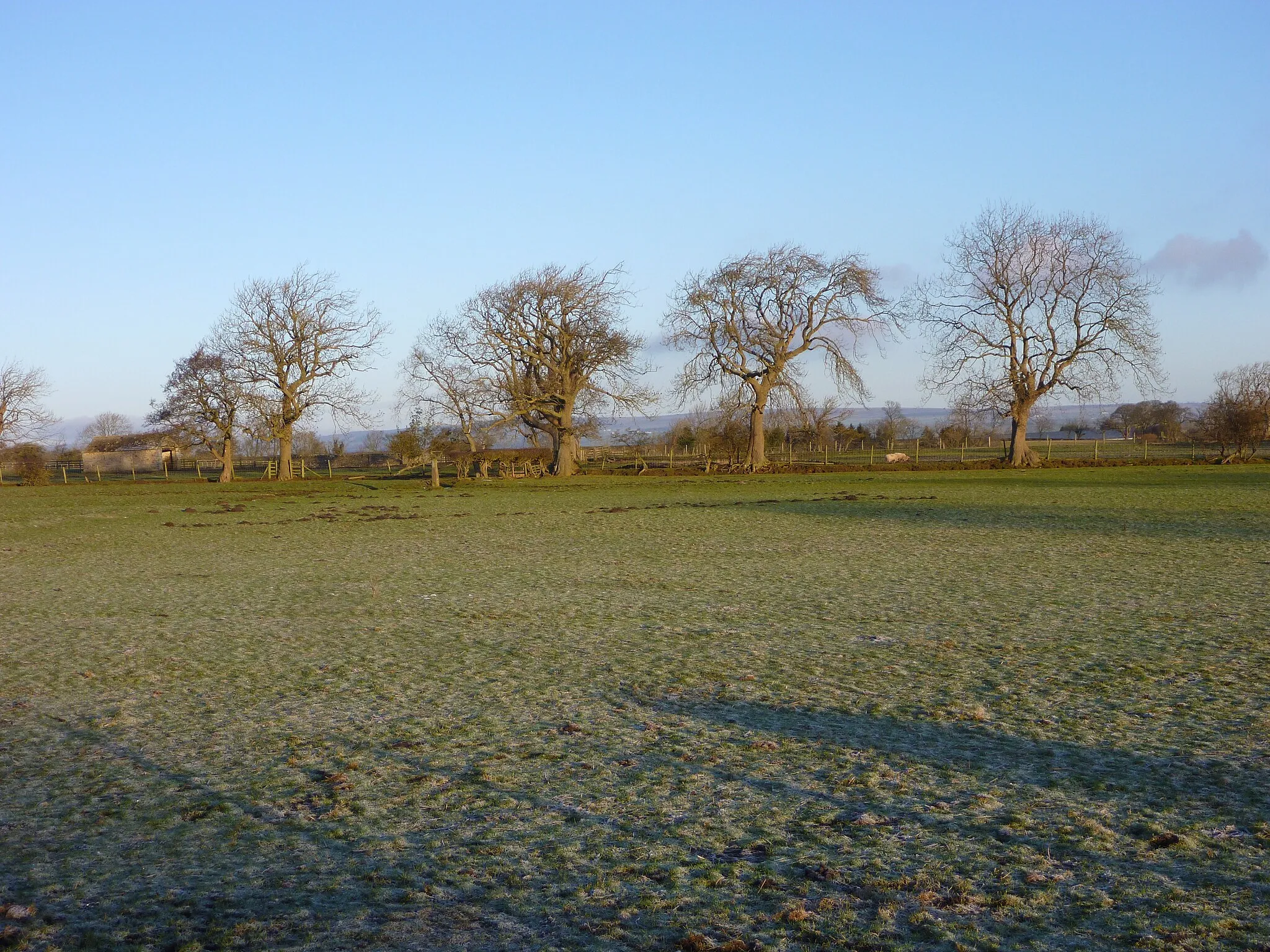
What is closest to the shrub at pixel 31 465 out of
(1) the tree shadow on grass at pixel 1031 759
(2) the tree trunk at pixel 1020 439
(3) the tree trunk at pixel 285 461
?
(3) the tree trunk at pixel 285 461

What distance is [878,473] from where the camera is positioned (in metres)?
45.8

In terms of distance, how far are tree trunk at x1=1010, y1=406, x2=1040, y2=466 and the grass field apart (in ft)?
120

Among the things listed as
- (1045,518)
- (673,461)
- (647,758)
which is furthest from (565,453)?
(647,758)

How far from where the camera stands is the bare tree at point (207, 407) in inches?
2073

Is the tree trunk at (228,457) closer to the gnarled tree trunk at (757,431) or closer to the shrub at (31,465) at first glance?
the shrub at (31,465)

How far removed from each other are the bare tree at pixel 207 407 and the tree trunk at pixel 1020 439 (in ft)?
130

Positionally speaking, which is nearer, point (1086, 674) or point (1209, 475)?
point (1086, 674)

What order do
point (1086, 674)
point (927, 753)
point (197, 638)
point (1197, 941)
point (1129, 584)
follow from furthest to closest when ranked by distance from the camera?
1. point (1129, 584)
2. point (197, 638)
3. point (1086, 674)
4. point (927, 753)
5. point (1197, 941)

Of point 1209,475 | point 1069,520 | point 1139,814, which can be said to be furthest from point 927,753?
point 1209,475

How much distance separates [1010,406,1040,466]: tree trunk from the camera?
48094 millimetres

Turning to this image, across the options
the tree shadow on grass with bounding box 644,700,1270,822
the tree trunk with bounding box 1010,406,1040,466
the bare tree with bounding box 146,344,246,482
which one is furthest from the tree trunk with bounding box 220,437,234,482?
the tree shadow on grass with bounding box 644,700,1270,822

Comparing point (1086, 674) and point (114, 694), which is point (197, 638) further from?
point (1086, 674)

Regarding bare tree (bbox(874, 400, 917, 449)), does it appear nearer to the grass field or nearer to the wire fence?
the wire fence

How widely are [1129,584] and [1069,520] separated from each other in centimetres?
865
